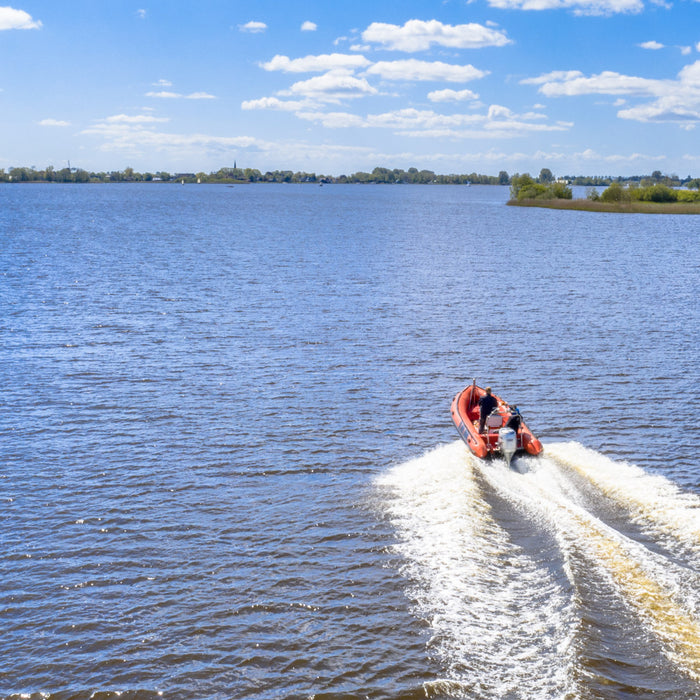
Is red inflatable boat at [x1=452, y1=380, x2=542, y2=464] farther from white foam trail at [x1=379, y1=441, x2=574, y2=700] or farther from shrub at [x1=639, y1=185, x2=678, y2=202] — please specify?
shrub at [x1=639, y1=185, x2=678, y2=202]

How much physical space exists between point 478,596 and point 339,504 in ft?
16.6

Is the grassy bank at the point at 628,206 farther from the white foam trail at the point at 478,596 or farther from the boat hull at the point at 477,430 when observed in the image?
the white foam trail at the point at 478,596

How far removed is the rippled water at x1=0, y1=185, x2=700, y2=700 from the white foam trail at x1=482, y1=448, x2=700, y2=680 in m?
0.06

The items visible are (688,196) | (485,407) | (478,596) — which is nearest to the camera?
(478,596)

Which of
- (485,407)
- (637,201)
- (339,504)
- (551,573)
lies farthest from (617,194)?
(551,573)

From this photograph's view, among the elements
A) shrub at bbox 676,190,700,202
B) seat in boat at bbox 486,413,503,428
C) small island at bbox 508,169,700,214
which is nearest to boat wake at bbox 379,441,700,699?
seat in boat at bbox 486,413,503,428

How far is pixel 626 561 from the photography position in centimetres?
1429

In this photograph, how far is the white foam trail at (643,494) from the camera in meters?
15.9

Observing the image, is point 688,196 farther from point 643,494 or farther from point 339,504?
point 339,504

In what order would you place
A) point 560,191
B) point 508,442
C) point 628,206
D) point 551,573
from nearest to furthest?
point 551,573 → point 508,442 → point 628,206 → point 560,191

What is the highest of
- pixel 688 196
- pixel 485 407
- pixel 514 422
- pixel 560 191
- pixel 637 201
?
pixel 560 191

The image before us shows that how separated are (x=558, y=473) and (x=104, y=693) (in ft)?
40.9

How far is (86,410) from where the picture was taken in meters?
23.4

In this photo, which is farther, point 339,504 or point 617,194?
point 617,194
